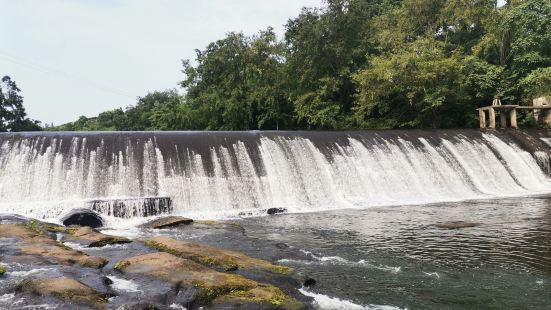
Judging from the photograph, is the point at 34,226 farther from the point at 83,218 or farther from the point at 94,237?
the point at 83,218

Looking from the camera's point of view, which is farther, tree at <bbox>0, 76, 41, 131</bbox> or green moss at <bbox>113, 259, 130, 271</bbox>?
tree at <bbox>0, 76, 41, 131</bbox>

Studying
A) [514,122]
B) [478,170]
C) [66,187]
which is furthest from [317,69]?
[66,187]

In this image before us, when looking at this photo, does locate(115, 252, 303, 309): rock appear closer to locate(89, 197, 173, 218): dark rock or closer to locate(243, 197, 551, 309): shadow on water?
locate(243, 197, 551, 309): shadow on water

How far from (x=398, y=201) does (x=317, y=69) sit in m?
18.1

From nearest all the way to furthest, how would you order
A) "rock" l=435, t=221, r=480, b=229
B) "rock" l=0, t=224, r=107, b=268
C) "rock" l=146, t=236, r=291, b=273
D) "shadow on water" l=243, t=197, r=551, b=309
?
1. "shadow on water" l=243, t=197, r=551, b=309
2. "rock" l=0, t=224, r=107, b=268
3. "rock" l=146, t=236, r=291, b=273
4. "rock" l=435, t=221, r=480, b=229

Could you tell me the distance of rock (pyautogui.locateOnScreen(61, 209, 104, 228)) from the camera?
13.4m

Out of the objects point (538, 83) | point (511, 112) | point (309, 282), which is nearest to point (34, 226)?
point (309, 282)

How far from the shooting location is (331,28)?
109 ft

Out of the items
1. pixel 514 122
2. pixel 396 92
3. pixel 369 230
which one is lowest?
pixel 369 230

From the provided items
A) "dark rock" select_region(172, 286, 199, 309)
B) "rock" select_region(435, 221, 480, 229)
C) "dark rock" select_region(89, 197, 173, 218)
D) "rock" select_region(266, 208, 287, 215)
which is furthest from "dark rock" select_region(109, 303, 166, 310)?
"rock" select_region(266, 208, 287, 215)

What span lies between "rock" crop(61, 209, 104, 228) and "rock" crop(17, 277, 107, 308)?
25.2 feet

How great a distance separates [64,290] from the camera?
573 cm

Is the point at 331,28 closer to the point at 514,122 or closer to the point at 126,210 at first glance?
the point at 514,122

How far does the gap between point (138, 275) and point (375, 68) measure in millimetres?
25693
